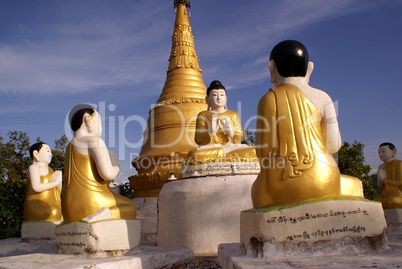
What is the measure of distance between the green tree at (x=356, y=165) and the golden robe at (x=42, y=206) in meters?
11.2

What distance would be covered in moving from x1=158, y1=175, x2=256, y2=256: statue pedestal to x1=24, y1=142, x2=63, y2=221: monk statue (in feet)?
7.95

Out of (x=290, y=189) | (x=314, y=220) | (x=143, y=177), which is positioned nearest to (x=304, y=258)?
(x=314, y=220)

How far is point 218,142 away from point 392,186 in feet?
13.1

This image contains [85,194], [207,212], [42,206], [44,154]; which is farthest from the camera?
[44,154]

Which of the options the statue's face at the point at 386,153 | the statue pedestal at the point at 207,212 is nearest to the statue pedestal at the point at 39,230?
the statue pedestal at the point at 207,212

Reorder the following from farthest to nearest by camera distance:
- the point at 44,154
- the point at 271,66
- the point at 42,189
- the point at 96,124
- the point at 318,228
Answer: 1. the point at 44,154
2. the point at 42,189
3. the point at 96,124
4. the point at 271,66
5. the point at 318,228

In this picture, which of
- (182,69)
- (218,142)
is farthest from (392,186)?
(182,69)

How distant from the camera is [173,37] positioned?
15.0 m

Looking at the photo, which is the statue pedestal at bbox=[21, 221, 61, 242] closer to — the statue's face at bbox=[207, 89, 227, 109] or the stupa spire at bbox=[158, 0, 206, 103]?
the statue's face at bbox=[207, 89, 227, 109]

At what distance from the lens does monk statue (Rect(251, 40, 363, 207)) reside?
303cm

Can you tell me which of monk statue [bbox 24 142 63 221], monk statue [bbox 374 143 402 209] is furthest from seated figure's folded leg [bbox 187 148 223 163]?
monk statue [bbox 374 143 402 209]

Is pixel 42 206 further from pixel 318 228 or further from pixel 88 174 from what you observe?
pixel 318 228

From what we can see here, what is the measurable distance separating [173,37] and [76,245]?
12431mm

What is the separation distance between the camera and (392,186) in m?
7.61
